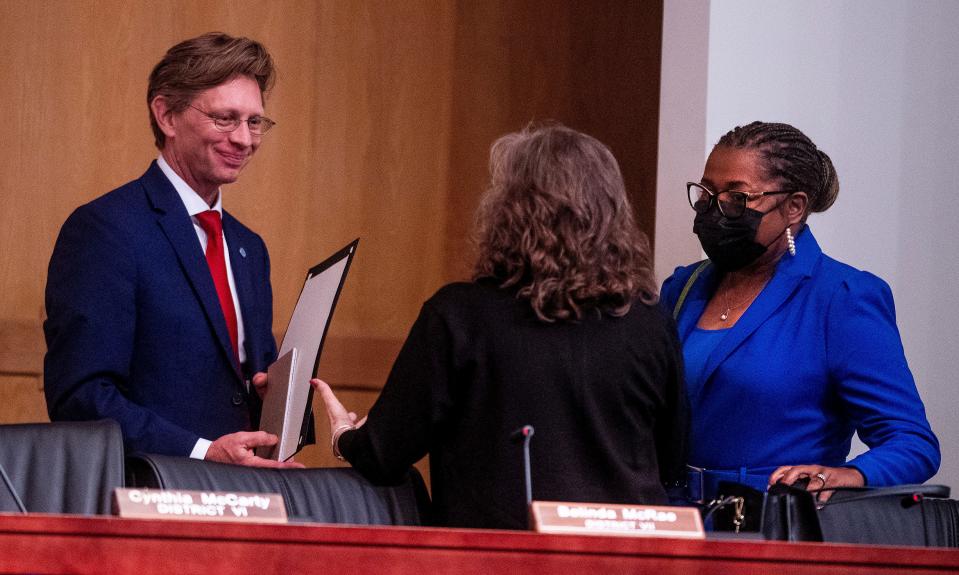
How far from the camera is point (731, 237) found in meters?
2.71

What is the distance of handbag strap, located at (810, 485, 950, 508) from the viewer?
7.44 feet

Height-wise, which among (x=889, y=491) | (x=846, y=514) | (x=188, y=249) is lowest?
(x=846, y=514)

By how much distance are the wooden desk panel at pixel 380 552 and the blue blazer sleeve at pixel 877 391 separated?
3.33ft

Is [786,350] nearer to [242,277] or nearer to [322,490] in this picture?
[322,490]

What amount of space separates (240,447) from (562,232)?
87 centimetres

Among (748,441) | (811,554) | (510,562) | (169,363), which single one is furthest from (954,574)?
(169,363)

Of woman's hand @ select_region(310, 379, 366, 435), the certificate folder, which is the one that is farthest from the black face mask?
woman's hand @ select_region(310, 379, 366, 435)

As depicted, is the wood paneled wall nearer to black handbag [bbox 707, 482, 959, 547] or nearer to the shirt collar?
the shirt collar

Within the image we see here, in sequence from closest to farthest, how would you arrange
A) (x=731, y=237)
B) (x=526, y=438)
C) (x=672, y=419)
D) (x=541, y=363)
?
(x=526, y=438)
(x=541, y=363)
(x=672, y=419)
(x=731, y=237)

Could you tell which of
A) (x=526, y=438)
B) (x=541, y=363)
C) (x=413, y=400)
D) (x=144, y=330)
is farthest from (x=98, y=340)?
(x=526, y=438)

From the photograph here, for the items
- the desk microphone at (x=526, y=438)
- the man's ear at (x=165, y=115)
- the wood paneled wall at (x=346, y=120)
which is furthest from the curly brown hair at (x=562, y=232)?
the wood paneled wall at (x=346, y=120)

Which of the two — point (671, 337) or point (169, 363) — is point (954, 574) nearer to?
point (671, 337)

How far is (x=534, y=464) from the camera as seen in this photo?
6.75 ft

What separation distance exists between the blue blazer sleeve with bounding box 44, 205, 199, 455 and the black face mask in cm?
114
